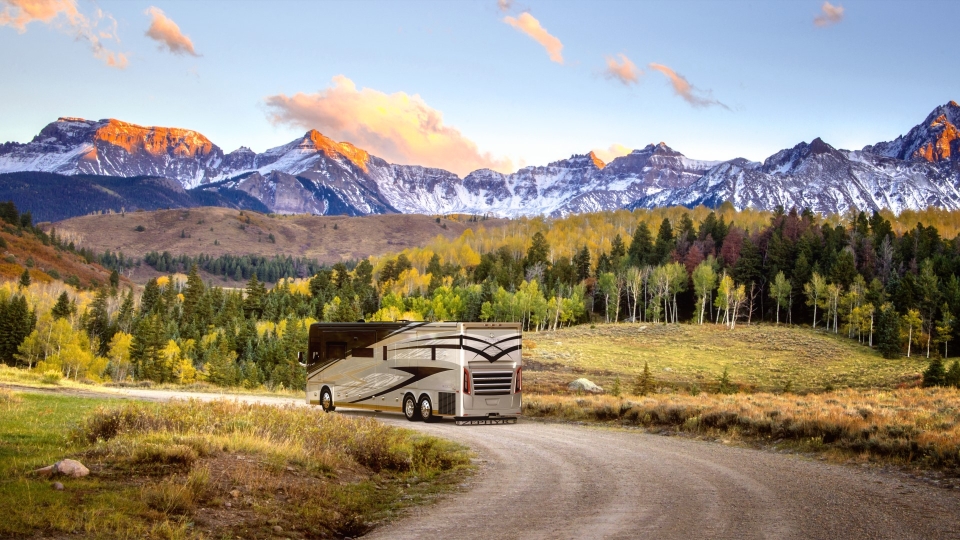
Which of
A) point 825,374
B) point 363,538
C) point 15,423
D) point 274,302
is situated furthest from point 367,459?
point 274,302

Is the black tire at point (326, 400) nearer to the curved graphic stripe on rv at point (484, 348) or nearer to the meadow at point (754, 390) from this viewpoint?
the curved graphic stripe on rv at point (484, 348)

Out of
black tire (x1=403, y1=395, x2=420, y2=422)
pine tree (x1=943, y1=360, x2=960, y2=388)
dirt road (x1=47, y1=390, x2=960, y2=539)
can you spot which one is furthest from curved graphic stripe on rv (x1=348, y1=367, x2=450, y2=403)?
pine tree (x1=943, y1=360, x2=960, y2=388)

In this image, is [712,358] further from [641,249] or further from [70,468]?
[70,468]

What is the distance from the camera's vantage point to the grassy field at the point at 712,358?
Result: 81.5 meters

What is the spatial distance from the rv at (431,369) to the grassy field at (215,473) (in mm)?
7065

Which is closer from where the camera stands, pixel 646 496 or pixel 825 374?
pixel 646 496

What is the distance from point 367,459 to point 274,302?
143 metres

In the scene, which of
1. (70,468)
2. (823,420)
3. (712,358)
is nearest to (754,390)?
(712,358)

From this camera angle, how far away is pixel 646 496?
12.9 meters

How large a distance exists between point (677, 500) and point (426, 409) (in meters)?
15.7

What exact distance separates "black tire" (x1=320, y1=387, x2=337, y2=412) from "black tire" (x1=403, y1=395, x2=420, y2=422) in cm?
466

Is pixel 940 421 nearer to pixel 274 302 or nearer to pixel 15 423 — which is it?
pixel 15 423

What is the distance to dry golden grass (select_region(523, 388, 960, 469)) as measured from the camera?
1712 centimetres

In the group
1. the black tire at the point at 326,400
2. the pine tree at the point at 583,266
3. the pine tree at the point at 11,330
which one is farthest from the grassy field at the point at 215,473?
the pine tree at the point at 583,266
